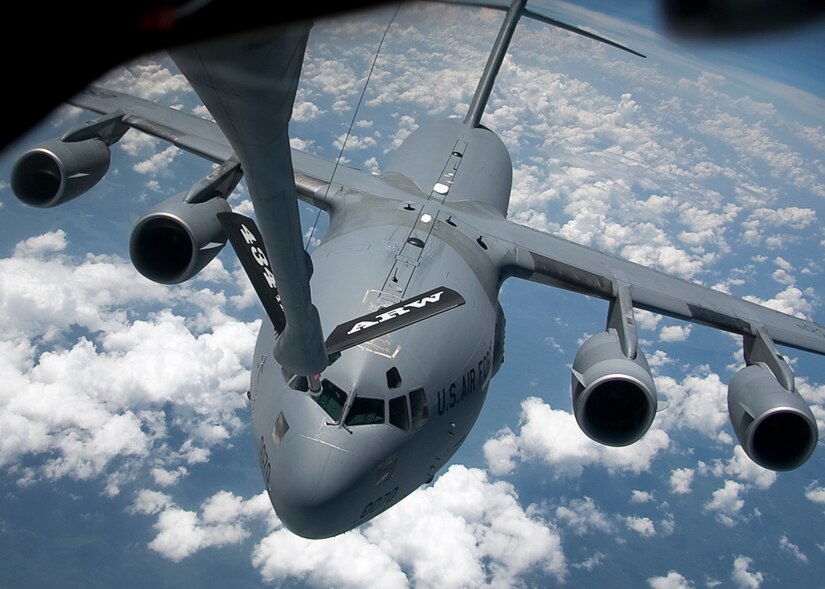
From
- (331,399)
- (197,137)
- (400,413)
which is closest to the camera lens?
(331,399)

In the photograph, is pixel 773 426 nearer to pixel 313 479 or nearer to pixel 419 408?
pixel 419 408

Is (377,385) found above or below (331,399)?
above

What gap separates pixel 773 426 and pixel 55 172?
55.3ft

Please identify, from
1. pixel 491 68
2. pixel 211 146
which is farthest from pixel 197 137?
pixel 491 68

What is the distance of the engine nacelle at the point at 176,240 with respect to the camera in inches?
602

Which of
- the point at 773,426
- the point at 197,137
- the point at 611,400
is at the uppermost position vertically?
the point at 197,137

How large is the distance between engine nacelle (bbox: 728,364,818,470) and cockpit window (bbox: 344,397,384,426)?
25.0 feet

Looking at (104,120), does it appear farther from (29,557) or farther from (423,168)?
(29,557)

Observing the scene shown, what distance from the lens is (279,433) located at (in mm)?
12266

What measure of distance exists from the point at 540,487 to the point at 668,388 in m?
18.5

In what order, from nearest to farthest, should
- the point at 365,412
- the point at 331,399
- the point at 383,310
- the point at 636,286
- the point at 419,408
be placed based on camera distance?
the point at 383,310, the point at 331,399, the point at 365,412, the point at 419,408, the point at 636,286

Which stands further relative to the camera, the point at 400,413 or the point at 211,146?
the point at 211,146

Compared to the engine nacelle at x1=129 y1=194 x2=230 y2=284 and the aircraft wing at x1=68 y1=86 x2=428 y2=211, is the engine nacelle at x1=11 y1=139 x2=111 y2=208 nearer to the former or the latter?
the aircraft wing at x1=68 y1=86 x2=428 y2=211

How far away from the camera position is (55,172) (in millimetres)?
17969
